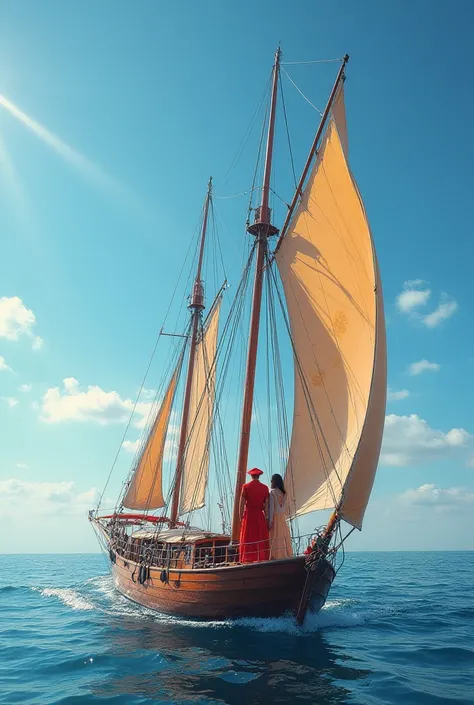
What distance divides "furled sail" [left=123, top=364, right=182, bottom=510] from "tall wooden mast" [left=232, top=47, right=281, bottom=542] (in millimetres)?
18390

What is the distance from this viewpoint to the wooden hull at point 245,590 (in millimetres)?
16484

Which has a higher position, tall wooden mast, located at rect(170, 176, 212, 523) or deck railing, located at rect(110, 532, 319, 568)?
tall wooden mast, located at rect(170, 176, 212, 523)

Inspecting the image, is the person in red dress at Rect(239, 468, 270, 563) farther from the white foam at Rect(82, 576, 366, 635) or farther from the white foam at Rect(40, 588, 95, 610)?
the white foam at Rect(40, 588, 95, 610)

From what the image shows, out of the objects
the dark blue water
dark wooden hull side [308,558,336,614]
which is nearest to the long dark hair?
dark wooden hull side [308,558,336,614]

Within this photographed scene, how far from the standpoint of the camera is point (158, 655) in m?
14.5

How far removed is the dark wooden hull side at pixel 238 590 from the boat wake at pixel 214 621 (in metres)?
0.25

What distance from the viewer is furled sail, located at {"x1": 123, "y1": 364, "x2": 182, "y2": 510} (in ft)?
128

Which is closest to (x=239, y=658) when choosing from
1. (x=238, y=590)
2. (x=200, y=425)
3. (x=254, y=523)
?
(x=238, y=590)

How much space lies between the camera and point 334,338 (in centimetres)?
1988

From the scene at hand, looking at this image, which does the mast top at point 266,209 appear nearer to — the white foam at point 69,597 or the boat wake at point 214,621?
the boat wake at point 214,621

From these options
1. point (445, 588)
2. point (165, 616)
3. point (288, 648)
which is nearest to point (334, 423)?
point (288, 648)

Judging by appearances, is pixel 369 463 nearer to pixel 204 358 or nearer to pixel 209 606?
pixel 209 606

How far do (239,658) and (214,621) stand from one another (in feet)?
13.8

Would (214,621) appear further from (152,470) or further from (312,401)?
(152,470)
